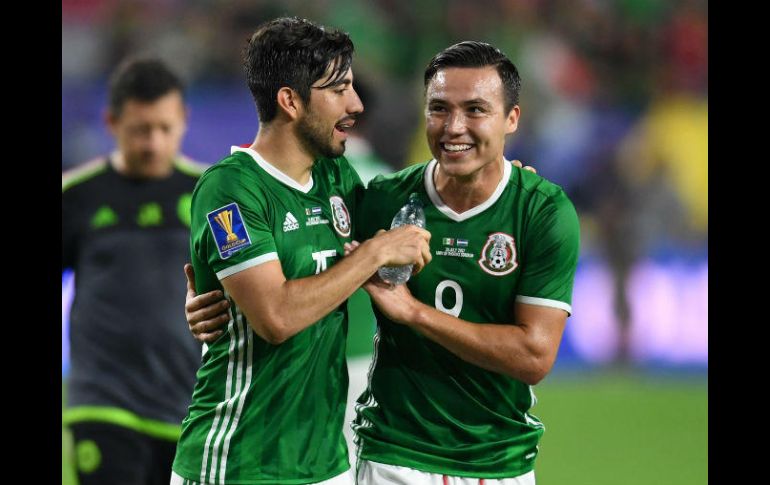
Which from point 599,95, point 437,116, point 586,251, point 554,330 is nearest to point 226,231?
point 437,116

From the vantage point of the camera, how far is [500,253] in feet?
10.4

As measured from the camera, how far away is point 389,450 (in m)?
3.14

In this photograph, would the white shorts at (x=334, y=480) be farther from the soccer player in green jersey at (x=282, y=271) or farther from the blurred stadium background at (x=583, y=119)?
the blurred stadium background at (x=583, y=119)

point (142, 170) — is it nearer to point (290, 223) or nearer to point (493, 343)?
point (290, 223)

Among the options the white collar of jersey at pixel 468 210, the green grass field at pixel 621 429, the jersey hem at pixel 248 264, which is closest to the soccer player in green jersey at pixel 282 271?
the jersey hem at pixel 248 264

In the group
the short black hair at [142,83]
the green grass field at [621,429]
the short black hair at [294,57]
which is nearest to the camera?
the short black hair at [294,57]

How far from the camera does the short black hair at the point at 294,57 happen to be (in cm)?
303

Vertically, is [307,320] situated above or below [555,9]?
below

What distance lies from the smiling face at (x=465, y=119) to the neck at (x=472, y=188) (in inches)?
1.9

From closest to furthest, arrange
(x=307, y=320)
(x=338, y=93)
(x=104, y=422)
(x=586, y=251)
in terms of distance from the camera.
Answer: (x=307, y=320) → (x=338, y=93) → (x=104, y=422) → (x=586, y=251)

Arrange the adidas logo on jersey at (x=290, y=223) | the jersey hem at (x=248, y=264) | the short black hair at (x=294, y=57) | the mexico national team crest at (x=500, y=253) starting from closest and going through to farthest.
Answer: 1. the jersey hem at (x=248, y=264)
2. the adidas logo on jersey at (x=290, y=223)
3. the short black hair at (x=294, y=57)
4. the mexico national team crest at (x=500, y=253)

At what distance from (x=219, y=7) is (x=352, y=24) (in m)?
1.42

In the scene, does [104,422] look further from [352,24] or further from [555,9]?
[555,9]

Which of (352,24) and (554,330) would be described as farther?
(352,24)
